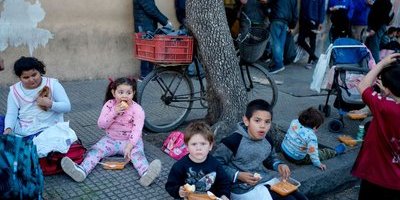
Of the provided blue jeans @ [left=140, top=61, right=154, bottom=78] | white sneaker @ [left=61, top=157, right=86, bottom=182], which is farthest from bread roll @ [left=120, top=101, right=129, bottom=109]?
blue jeans @ [left=140, top=61, right=154, bottom=78]

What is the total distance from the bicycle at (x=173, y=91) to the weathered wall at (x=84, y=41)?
196 centimetres

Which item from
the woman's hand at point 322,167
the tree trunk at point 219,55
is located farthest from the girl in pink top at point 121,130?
the woman's hand at point 322,167

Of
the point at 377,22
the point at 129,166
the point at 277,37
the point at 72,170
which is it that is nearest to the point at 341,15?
the point at 377,22

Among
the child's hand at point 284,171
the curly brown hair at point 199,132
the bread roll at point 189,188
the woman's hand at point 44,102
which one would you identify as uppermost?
the curly brown hair at point 199,132

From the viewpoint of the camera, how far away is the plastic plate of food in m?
3.09

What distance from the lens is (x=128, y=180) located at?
143 inches

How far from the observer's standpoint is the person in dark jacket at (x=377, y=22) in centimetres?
921

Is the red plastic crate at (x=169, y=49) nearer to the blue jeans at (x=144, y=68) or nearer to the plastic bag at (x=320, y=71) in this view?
the plastic bag at (x=320, y=71)

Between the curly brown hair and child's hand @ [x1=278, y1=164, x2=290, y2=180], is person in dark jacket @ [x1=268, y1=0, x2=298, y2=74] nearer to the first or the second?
child's hand @ [x1=278, y1=164, x2=290, y2=180]

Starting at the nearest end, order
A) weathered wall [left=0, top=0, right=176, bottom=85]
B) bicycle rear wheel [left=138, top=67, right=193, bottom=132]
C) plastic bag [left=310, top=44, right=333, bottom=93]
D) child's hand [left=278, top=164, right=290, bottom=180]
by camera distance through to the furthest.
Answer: child's hand [left=278, top=164, right=290, bottom=180] → bicycle rear wheel [left=138, top=67, right=193, bottom=132] → plastic bag [left=310, top=44, right=333, bottom=93] → weathered wall [left=0, top=0, right=176, bottom=85]

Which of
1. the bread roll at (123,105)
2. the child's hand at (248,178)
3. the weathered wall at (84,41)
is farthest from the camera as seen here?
the weathered wall at (84,41)

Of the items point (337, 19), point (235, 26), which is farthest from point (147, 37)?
point (337, 19)

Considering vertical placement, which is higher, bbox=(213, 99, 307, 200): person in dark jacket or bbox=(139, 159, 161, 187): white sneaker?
bbox=(213, 99, 307, 200): person in dark jacket

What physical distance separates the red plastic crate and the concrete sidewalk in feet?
2.92
